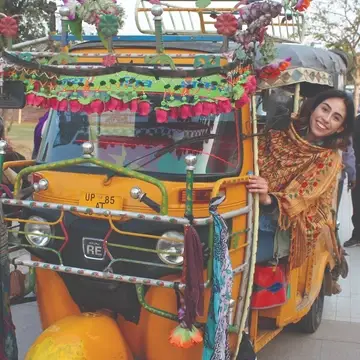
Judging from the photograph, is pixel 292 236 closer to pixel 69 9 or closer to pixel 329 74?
pixel 329 74

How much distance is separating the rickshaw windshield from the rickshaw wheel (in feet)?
6.65

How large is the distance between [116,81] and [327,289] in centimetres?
315

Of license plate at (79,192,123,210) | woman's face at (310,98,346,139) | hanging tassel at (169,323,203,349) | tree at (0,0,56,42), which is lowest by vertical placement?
hanging tassel at (169,323,203,349)

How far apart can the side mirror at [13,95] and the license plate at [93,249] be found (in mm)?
854

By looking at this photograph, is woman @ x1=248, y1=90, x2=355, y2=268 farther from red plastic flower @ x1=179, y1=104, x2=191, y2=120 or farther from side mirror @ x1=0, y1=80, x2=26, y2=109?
side mirror @ x1=0, y1=80, x2=26, y2=109

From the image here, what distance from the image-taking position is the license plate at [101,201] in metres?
3.44

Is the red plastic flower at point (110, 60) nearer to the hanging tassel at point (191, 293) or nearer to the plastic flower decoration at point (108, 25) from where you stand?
the plastic flower decoration at point (108, 25)

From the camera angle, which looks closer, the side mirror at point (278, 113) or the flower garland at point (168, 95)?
the flower garland at point (168, 95)

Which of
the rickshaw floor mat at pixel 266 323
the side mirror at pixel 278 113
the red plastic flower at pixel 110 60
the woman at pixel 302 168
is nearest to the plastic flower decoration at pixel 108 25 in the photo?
the red plastic flower at pixel 110 60

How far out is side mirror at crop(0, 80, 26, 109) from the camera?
353cm

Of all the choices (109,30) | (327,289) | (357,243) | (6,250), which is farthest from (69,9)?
(357,243)

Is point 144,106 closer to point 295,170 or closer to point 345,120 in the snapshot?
point 295,170

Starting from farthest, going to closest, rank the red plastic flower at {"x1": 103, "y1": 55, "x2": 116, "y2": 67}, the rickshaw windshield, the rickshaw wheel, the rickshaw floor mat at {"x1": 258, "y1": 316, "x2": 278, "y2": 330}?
the rickshaw wheel < the rickshaw floor mat at {"x1": 258, "y1": 316, "x2": 278, "y2": 330} < the rickshaw windshield < the red plastic flower at {"x1": 103, "y1": 55, "x2": 116, "y2": 67}

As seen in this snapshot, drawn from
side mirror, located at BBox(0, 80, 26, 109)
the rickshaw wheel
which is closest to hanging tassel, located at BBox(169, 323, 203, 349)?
side mirror, located at BBox(0, 80, 26, 109)
